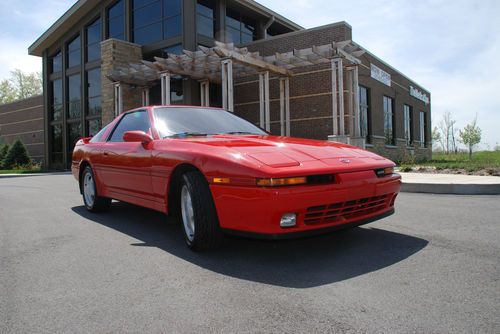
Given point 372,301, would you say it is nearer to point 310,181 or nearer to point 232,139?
point 310,181

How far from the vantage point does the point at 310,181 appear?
283 centimetres

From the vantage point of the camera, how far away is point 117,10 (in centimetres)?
2161

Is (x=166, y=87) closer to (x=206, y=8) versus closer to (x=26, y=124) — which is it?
(x=206, y=8)

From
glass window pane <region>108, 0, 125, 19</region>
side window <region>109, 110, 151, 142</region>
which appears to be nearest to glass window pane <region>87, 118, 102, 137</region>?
glass window pane <region>108, 0, 125, 19</region>

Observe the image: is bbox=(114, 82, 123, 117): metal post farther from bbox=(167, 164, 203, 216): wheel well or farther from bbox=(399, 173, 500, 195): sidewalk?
bbox=(167, 164, 203, 216): wheel well

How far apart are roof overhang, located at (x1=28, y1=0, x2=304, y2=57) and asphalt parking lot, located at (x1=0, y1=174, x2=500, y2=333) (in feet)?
59.9

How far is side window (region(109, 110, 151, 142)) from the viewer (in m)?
4.37

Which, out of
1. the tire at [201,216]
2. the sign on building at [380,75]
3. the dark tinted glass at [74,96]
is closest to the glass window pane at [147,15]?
the dark tinted glass at [74,96]

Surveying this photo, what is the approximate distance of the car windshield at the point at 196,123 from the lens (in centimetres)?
406

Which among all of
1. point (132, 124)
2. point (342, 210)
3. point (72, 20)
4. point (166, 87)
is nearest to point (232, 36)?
point (166, 87)

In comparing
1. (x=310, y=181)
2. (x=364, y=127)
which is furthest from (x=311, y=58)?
(x=310, y=181)

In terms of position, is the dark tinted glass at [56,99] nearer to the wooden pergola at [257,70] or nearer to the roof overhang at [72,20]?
the roof overhang at [72,20]

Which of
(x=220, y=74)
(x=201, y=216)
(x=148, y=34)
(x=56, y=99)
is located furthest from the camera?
(x=56, y=99)

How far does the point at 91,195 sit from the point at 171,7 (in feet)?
50.9
